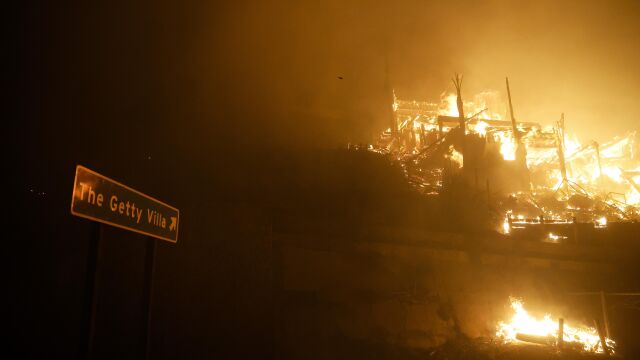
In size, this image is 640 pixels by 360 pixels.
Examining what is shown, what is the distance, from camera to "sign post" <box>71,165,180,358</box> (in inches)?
123

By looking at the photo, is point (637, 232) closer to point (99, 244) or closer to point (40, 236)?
point (99, 244)

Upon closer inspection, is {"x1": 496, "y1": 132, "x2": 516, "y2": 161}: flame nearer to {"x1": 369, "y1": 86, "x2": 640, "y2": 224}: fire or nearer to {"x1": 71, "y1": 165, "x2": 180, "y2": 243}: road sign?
{"x1": 369, "y1": 86, "x2": 640, "y2": 224}: fire

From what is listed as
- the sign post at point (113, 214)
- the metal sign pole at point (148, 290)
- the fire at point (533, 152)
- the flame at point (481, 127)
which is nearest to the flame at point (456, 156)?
the fire at point (533, 152)

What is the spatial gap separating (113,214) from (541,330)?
1644 centimetres

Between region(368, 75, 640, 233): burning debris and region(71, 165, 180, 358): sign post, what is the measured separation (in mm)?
21550

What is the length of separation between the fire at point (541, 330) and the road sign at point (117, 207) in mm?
13917

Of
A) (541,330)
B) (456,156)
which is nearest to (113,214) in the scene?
(541,330)

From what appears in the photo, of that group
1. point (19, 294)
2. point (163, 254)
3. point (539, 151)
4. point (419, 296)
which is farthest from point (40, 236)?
point (539, 151)

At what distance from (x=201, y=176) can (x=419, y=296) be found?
9083 mm

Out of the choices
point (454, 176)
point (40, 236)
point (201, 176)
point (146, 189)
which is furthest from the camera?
point (454, 176)

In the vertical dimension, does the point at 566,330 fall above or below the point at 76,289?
below

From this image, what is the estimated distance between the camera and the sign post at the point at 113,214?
3.11 meters

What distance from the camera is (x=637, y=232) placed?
63.7 ft

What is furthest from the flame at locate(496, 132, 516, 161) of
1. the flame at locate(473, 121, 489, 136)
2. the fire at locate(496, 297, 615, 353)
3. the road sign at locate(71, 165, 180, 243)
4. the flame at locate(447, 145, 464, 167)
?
the road sign at locate(71, 165, 180, 243)
